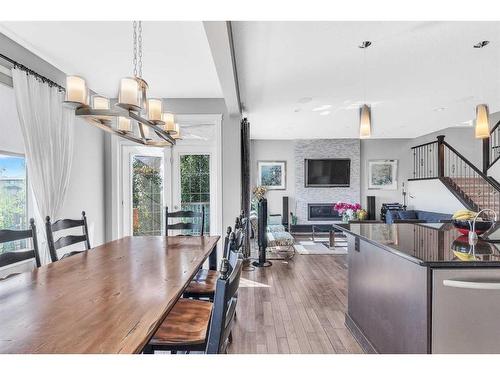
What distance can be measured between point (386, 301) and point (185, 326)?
1290mm

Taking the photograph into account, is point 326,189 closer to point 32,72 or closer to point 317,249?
point 317,249

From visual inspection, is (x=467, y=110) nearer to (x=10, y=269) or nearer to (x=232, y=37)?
(x=232, y=37)

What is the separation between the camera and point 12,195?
2807 millimetres

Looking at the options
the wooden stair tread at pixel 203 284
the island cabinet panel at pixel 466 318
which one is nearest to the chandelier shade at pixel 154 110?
the wooden stair tread at pixel 203 284

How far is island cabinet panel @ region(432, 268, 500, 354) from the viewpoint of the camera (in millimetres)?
1468

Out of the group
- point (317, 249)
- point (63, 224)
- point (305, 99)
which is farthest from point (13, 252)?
point (317, 249)

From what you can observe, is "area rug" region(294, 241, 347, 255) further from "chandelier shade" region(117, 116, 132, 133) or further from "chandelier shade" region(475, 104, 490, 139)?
"chandelier shade" region(117, 116, 132, 133)

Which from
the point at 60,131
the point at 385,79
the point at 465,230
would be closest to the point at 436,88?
the point at 385,79

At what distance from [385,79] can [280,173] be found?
5.10 m

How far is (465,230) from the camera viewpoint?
208cm

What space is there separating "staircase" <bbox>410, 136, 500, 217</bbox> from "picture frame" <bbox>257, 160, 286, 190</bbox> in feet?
12.3

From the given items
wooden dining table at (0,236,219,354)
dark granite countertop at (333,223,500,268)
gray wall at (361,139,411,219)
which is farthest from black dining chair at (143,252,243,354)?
gray wall at (361,139,411,219)

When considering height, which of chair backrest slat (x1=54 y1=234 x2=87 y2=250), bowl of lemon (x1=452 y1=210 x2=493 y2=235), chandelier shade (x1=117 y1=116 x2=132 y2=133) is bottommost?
chair backrest slat (x1=54 y1=234 x2=87 y2=250)

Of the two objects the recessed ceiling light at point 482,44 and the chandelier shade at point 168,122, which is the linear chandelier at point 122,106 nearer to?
the chandelier shade at point 168,122
